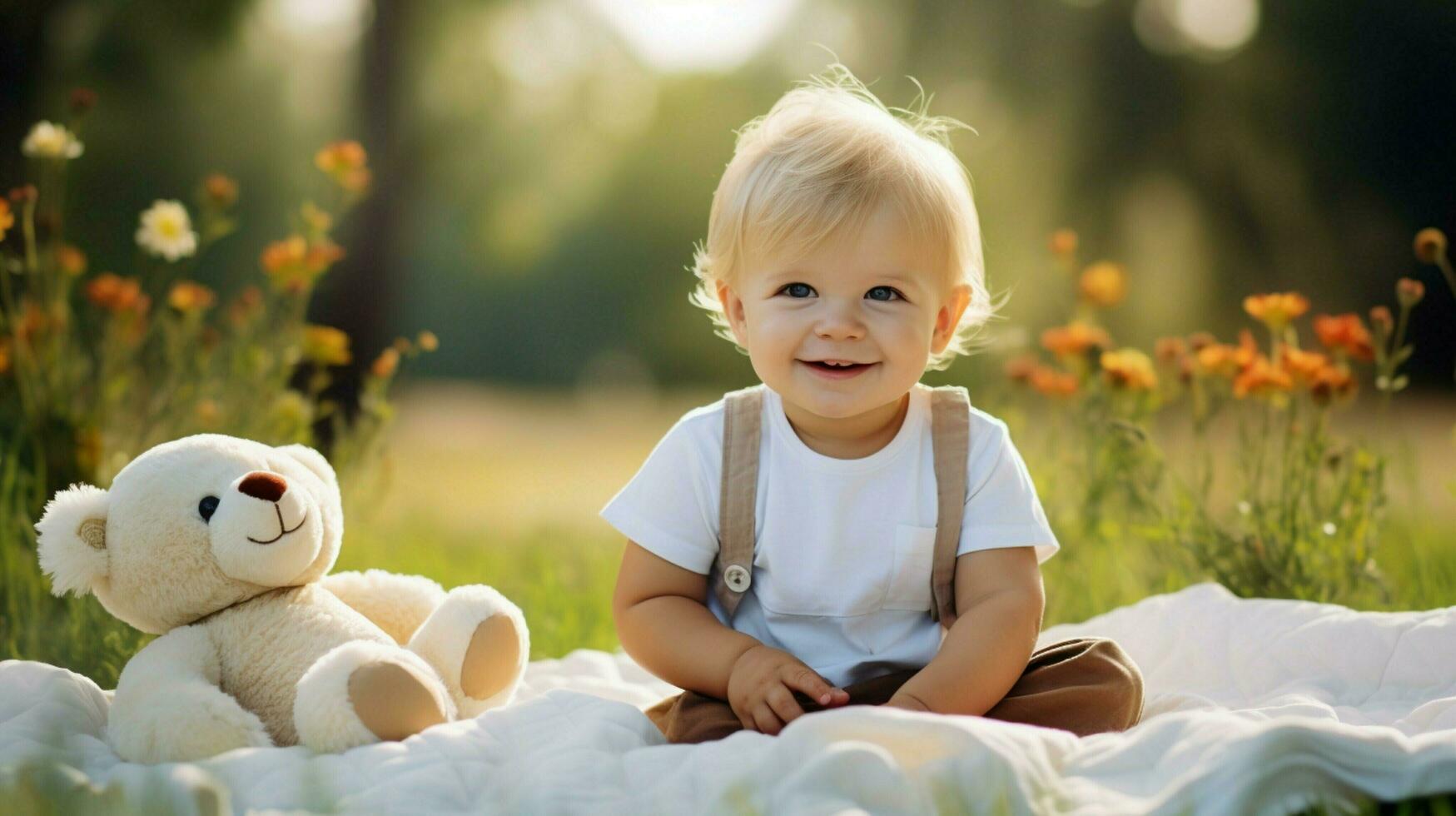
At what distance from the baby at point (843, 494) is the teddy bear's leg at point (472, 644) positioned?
16 cm

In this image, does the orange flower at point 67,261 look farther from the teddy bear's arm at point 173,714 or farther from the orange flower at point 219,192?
the teddy bear's arm at point 173,714

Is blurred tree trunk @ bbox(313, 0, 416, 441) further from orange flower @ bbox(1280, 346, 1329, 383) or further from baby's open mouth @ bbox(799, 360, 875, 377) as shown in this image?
baby's open mouth @ bbox(799, 360, 875, 377)

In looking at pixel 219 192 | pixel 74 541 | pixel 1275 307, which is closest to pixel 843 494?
pixel 74 541

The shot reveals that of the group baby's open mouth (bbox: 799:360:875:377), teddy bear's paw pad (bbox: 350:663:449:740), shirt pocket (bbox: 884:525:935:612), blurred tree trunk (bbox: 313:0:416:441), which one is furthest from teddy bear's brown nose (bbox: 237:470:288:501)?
blurred tree trunk (bbox: 313:0:416:441)

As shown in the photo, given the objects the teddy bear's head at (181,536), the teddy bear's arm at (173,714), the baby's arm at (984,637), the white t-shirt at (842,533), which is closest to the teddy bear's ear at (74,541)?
the teddy bear's head at (181,536)

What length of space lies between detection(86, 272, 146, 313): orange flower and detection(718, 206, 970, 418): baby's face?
5.52ft

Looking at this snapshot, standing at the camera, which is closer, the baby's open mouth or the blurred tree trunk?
the baby's open mouth

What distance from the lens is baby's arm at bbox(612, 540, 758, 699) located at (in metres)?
1.70

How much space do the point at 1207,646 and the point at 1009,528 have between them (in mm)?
622

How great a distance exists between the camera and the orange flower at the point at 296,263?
9.32ft

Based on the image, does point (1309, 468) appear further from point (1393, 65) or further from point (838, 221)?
point (1393, 65)

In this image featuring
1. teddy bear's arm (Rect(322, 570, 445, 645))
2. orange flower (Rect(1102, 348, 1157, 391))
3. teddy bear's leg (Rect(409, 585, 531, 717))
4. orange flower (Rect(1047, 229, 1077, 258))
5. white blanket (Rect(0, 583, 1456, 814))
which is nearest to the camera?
white blanket (Rect(0, 583, 1456, 814))

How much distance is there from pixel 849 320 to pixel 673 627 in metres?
0.48

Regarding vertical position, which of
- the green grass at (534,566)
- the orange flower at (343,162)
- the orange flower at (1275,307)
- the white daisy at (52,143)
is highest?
the orange flower at (343,162)
